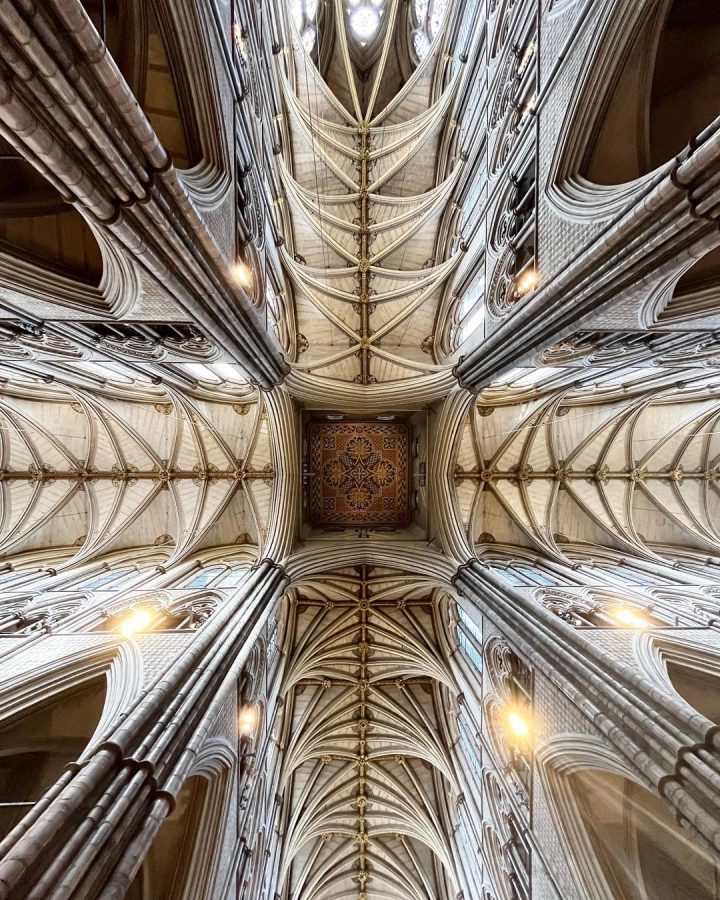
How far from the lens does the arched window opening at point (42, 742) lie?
19.1ft

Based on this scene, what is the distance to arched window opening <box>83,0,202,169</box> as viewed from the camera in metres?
5.29

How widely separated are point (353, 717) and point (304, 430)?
10032 mm

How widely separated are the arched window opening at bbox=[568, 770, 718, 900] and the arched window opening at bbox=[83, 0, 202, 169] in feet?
36.2

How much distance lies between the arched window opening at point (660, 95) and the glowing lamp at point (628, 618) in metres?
7.44

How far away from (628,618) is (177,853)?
8.39 metres

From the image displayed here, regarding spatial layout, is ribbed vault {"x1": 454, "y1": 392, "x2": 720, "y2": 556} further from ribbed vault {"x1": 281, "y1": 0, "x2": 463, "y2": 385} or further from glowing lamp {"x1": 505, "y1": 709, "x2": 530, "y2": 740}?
glowing lamp {"x1": 505, "y1": 709, "x2": 530, "y2": 740}

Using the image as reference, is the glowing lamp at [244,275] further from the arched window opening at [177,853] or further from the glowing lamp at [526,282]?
the arched window opening at [177,853]

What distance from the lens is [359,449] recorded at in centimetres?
1417

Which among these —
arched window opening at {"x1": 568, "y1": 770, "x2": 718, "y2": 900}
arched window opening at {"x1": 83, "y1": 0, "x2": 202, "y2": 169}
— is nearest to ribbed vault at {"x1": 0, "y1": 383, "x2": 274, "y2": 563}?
arched window opening at {"x1": 83, "y1": 0, "x2": 202, "y2": 169}

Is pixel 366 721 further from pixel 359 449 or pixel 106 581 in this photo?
pixel 106 581

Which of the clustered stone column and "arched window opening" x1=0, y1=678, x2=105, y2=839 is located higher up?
the clustered stone column

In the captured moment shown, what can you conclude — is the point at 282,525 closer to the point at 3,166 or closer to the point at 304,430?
the point at 304,430

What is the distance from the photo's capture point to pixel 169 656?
21.7ft

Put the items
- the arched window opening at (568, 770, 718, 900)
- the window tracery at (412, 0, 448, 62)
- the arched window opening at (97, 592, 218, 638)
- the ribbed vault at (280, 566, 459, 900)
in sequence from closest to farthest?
the arched window opening at (568, 770, 718, 900), the arched window opening at (97, 592, 218, 638), the window tracery at (412, 0, 448, 62), the ribbed vault at (280, 566, 459, 900)
